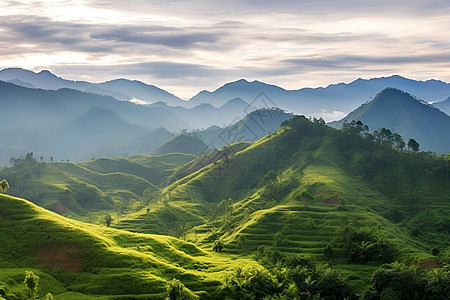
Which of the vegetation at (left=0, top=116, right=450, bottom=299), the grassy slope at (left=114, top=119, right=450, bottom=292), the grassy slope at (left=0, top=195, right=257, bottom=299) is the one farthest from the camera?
the grassy slope at (left=114, top=119, right=450, bottom=292)

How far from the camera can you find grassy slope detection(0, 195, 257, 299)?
2980 inches

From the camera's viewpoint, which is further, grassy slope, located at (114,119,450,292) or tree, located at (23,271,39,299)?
grassy slope, located at (114,119,450,292)

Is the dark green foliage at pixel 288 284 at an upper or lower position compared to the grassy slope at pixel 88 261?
lower

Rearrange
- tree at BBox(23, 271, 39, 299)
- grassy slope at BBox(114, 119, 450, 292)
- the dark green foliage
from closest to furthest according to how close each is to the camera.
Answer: tree at BBox(23, 271, 39, 299), the dark green foliage, grassy slope at BBox(114, 119, 450, 292)

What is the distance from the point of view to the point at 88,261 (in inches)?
3292

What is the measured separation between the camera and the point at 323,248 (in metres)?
113

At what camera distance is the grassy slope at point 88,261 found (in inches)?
2980

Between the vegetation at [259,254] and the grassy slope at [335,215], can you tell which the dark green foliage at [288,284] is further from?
the grassy slope at [335,215]

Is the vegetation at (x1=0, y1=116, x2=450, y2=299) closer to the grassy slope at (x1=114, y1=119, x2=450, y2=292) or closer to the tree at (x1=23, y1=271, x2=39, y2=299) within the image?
the grassy slope at (x1=114, y1=119, x2=450, y2=292)

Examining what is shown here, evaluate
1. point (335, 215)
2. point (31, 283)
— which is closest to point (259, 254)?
point (335, 215)

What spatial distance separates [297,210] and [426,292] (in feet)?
203

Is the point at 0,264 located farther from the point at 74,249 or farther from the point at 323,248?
the point at 323,248

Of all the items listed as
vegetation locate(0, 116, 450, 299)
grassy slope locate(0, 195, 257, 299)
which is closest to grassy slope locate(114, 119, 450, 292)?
vegetation locate(0, 116, 450, 299)

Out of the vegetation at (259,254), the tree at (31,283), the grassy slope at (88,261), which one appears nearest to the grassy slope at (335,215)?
the vegetation at (259,254)
